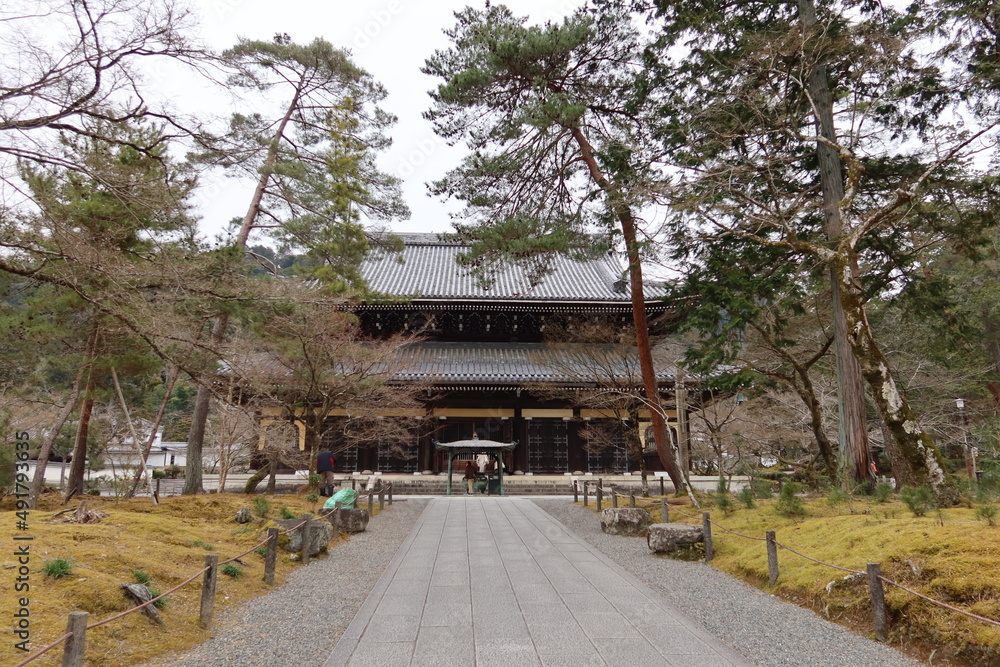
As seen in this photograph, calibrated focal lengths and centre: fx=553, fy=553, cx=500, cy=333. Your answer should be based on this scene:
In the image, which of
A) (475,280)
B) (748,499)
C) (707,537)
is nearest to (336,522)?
(707,537)

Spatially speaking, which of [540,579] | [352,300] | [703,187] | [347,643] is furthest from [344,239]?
[347,643]

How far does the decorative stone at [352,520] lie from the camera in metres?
10.6

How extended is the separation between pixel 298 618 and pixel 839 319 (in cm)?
974

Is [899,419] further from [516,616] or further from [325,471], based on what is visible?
[325,471]

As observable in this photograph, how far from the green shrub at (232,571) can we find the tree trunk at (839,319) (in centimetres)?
924

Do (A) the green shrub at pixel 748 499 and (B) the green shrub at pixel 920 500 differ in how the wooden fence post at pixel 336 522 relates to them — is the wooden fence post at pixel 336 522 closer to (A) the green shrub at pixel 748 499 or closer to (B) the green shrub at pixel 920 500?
(A) the green shrub at pixel 748 499

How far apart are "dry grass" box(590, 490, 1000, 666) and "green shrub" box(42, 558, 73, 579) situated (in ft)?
24.1

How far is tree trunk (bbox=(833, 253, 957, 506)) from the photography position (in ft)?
23.7

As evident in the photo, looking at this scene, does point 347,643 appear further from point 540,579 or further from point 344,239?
point 344,239

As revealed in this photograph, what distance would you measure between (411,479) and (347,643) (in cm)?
1605

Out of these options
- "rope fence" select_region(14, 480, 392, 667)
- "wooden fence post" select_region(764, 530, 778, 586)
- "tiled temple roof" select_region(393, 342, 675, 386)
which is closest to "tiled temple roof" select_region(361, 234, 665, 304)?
"tiled temple roof" select_region(393, 342, 675, 386)

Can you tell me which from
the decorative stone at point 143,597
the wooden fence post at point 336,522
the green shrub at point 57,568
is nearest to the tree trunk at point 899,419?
the decorative stone at point 143,597

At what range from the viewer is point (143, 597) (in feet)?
17.0

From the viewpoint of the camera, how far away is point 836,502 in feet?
26.7
